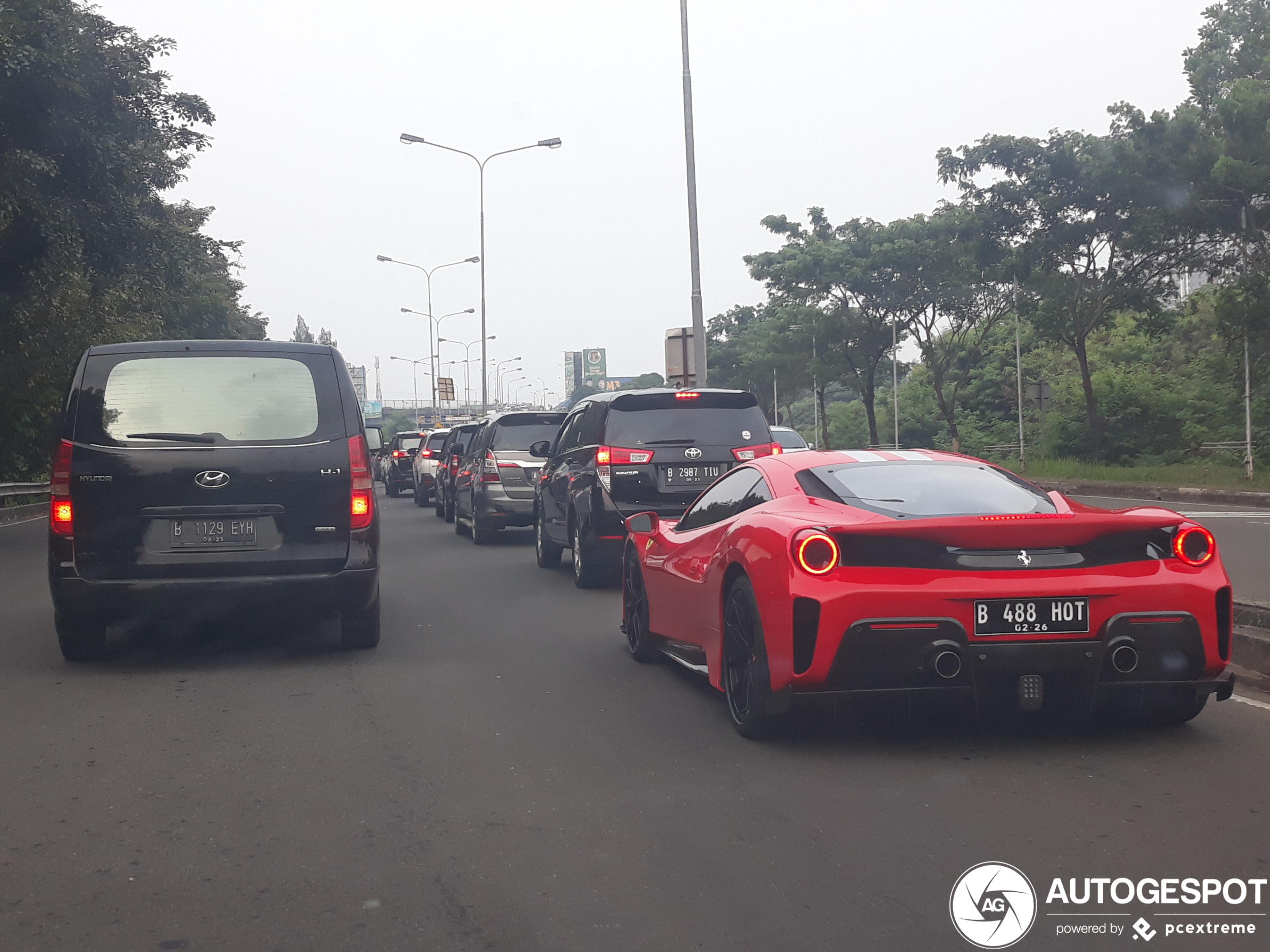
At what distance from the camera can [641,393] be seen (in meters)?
12.2

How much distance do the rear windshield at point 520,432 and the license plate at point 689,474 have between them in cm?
562

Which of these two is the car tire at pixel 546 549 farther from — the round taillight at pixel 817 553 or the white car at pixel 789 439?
the round taillight at pixel 817 553

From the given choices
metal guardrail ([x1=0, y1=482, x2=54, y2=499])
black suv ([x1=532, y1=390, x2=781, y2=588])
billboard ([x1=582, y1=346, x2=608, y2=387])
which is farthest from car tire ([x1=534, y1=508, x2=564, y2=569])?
billboard ([x1=582, y1=346, x2=608, y2=387])

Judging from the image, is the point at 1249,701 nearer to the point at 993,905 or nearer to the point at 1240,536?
the point at 993,905

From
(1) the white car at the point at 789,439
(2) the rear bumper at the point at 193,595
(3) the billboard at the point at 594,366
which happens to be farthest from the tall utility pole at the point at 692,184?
(3) the billboard at the point at 594,366

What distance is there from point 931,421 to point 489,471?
4432 centimetres

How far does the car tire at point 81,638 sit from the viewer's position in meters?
8.00

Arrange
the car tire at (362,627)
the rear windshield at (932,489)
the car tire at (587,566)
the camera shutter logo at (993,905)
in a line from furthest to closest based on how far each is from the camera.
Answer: the car tire at (587,566), the car tire at (362,627), the rear windshield at (932,489), the camera shutter logo at (993,905)

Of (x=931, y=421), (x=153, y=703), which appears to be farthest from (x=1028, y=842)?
(x=931, y=421)

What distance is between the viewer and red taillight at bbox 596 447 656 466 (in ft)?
39.4

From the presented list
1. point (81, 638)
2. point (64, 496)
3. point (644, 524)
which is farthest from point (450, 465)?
point (644, 524)

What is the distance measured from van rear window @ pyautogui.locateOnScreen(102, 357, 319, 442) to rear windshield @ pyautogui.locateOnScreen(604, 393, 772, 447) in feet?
14.0

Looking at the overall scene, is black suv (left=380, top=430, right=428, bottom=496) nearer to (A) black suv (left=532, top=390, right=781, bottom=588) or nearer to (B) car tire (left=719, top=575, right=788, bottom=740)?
(A) black suv (left=532, top=390, right=781, bottom=588)

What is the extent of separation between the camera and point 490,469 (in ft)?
57.1
